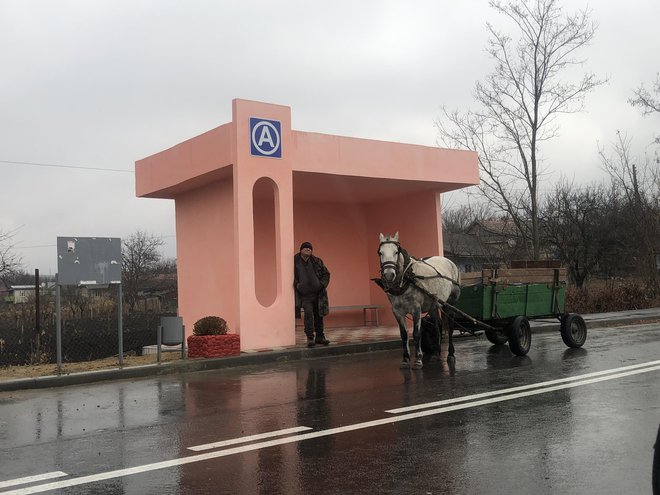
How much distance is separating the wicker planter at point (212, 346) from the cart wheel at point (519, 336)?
5219 millimetres

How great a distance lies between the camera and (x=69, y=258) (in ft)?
36.4

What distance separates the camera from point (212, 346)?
477 inches

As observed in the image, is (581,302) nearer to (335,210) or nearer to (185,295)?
(335,210)

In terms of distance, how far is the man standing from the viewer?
13.7 m

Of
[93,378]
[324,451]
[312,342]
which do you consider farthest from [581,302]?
[324,451]

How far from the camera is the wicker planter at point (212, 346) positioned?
12102mm

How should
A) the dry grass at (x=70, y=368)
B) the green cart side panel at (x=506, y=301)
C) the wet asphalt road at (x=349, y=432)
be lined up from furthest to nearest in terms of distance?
the green cart side panel at (x=506, y=301)
the dry grass at (x=70, y=368)
the wet asphalt road at (x=349, y=432)

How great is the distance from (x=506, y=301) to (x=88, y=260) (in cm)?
→ 765

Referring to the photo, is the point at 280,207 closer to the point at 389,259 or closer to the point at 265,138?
the point at 265,138

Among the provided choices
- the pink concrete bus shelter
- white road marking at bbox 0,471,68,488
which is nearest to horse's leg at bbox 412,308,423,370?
the pink concrete bus shelter

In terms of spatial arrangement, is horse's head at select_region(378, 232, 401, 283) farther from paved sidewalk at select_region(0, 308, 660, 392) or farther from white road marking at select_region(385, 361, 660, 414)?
paved sidewalk at select_region(0, 308, 660, 392)

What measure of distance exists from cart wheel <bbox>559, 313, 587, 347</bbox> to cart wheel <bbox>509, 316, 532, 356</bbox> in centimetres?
116

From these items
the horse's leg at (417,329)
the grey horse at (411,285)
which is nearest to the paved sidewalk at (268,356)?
the grey horse at (411,285)

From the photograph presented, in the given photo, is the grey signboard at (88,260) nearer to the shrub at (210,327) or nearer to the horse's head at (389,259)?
the shrub at (210,327)
